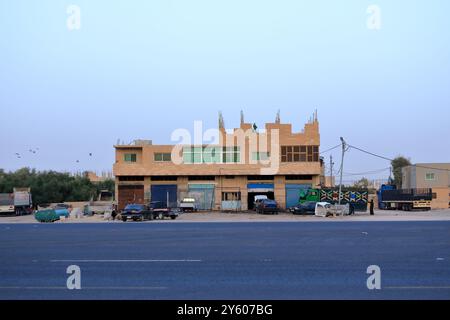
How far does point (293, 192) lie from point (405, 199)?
43.2 feet

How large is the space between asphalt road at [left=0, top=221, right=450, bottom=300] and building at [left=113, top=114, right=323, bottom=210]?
45.7 m

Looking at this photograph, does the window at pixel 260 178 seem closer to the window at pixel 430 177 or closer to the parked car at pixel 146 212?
the parked car at pixel 146 212

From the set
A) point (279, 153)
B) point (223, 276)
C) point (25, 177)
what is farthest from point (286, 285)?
point (25, 177)

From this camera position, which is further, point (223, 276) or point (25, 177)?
point (25, 177)

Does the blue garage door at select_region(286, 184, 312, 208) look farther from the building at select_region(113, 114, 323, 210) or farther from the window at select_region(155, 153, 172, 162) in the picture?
the window at select_region(155, 153, 172, 162)

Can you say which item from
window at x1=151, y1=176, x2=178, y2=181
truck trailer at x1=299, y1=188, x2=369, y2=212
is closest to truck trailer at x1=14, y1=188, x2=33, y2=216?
window at x1=151, y1=176, x2=178, y2=181

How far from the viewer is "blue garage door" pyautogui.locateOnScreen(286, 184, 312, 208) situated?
77.2 m

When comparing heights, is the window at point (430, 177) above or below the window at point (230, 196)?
above

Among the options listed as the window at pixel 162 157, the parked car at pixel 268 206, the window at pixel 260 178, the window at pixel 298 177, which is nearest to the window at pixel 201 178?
the window at pixel 162 157

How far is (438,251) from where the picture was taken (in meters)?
24.8

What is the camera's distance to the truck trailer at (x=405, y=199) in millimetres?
75562

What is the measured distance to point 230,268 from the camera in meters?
19.6
